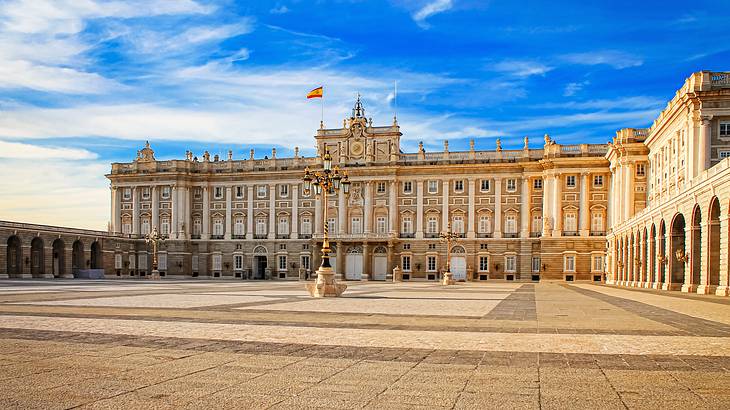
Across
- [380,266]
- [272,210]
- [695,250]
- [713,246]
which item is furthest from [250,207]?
[713,246]

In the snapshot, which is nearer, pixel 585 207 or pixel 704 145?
pixel 704 145

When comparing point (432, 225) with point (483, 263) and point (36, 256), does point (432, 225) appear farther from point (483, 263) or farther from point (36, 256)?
point (36, 256)

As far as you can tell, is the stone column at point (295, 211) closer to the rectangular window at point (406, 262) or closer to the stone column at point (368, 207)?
the stone column at point (368, 207)

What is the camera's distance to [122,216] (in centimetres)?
9031

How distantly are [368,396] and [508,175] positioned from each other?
73894 mm

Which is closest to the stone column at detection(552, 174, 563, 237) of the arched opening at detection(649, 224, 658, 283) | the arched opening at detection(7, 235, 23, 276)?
the arched opening at detection(649, 224, 658, 283)

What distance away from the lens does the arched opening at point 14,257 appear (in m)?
67.9

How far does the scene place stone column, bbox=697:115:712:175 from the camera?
161 feet

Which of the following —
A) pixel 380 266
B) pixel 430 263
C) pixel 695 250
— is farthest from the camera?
pixel 380 266

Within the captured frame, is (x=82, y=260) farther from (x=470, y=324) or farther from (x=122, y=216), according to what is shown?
(x=470, y=324)

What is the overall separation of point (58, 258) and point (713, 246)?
65.3 m

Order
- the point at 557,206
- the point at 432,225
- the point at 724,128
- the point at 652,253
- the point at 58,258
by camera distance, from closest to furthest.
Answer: the point at 724,128 → the point at 652,253 → the point at 58,258 → the point at 557,206 → the point at 432,225

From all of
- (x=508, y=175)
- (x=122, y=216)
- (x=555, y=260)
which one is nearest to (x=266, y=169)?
(x=122, y=216)

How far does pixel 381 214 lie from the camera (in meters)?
83.6
